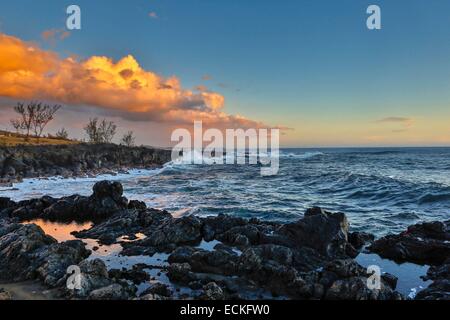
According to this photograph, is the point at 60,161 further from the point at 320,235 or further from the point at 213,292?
the point at 213,292

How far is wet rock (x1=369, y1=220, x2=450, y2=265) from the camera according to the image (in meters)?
19.3

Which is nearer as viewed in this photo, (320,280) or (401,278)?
(320,280)

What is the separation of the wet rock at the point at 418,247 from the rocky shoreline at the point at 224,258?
0.05m

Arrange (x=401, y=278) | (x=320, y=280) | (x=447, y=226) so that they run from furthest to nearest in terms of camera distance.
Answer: (x=447, y=226) → (x=401, y=278) → (x=320, y=280)

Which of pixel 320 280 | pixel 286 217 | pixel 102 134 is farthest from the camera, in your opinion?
pixel 102 134

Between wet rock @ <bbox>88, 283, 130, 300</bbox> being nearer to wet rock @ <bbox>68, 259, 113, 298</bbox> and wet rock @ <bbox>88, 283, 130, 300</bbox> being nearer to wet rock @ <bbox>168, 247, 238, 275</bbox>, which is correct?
wet rock @ <bbox>68, 259, 113, 298</bbox>

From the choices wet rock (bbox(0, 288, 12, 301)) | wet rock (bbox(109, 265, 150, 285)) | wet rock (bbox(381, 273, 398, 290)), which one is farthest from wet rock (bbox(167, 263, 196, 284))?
Result: wet rock (bbox(381, 273, 398, 290))

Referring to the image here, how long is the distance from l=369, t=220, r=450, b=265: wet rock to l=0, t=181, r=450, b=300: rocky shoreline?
50 mm

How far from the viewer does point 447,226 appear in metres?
23.3

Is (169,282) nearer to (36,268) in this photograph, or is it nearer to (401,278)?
(36,268)

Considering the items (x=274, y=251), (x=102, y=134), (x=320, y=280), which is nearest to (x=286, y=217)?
(x=274, y=251)

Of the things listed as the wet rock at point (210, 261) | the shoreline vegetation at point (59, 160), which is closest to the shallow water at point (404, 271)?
the wet rock at point (210, 261)

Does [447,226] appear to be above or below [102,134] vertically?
below

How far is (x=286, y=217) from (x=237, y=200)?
384 inches
